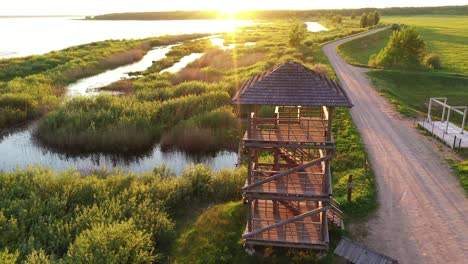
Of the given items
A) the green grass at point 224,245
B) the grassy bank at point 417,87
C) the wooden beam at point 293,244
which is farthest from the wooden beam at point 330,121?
the grassy bank at point 417,87

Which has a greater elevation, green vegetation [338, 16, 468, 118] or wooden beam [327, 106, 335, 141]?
wooden beam [327, 106, 335, 141]

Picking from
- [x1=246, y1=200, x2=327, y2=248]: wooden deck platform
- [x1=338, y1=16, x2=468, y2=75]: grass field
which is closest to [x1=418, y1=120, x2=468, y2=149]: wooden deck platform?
[x1=246, y1=200, x2=327, y2=248]: wooden deck platform

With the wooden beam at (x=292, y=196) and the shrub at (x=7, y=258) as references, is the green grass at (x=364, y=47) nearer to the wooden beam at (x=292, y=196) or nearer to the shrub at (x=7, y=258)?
the wooden beam at (x=292, y=196)

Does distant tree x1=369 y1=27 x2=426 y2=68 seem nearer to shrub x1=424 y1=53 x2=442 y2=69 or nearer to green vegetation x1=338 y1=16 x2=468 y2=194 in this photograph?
green vegetation x1=338 y1=16 x2=468 y2=194

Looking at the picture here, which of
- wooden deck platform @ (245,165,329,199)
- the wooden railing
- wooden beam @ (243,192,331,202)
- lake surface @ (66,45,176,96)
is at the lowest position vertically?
lake surface @ (66,45,176,96)

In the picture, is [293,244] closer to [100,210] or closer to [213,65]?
[100,210]

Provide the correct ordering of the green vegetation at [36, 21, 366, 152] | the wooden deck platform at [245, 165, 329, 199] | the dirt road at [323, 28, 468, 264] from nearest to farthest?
the wooden deck platform at [245, 165, 329, 199]
the dirt road at [323, 28, 468, 264]
the green vegetation at [36, 21, 366, 152]
